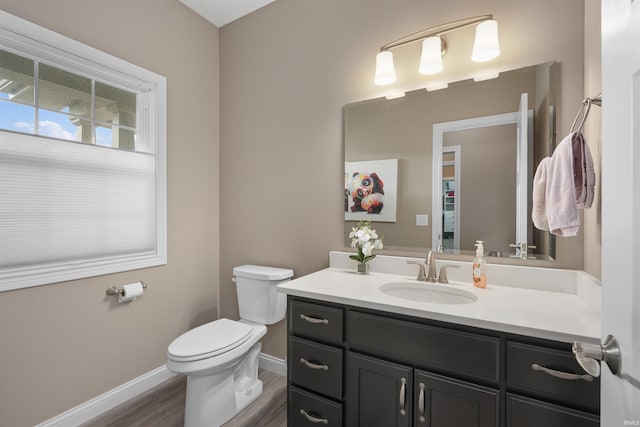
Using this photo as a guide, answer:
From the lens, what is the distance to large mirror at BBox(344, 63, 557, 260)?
4.79 ft

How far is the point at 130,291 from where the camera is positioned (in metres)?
1.89

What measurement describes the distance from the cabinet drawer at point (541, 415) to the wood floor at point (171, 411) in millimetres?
1263

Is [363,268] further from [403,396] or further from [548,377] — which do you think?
[548,377]

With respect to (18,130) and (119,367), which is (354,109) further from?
(119,367)

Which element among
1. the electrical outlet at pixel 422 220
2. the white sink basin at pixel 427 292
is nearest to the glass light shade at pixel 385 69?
the electrical outlet at pixel 422 220

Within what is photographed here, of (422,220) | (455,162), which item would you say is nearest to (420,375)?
(422,220)

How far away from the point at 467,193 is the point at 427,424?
3.58 feet

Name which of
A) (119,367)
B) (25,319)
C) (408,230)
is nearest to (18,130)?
(25,319)

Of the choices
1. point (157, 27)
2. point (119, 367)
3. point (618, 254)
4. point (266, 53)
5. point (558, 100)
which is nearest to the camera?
point (618, 254)

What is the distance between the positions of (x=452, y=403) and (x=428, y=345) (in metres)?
0.21

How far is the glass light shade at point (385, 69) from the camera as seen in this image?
1744 mm

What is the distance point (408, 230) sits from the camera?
1780mm

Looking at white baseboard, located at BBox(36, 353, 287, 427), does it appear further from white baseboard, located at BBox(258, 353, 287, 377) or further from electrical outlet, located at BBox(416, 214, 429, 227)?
electrical outlet, located at BBox(416, 214, 429, 227)

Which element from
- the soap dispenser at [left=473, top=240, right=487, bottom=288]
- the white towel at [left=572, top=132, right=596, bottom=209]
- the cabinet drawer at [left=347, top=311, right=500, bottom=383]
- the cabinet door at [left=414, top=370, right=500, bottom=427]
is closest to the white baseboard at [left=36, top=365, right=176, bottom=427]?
the cabinet drawer at [left=347, top=311, right=500, bottom=383]
